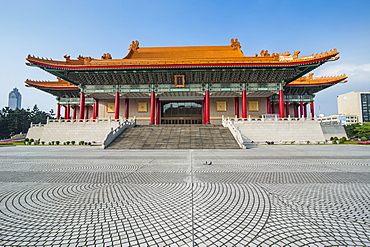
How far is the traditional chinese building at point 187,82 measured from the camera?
23953mm

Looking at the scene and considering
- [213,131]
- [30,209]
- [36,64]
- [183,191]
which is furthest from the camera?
[36,64]

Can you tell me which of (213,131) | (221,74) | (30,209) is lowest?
(30,209)

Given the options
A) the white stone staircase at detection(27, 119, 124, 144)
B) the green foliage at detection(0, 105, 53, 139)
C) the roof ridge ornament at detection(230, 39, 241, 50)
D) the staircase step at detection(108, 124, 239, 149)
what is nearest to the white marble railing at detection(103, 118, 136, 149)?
the staircase step at detection(108, 124, 239, 149)

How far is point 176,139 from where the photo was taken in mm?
17688

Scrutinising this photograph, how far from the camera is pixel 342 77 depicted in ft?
94.0

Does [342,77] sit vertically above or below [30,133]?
above

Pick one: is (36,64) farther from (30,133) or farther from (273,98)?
(273,98)

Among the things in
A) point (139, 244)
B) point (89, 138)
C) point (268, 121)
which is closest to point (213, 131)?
point (268, 121)

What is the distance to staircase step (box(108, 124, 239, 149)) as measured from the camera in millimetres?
15633

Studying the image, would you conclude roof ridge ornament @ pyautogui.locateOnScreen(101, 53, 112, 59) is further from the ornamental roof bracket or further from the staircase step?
the staircase step

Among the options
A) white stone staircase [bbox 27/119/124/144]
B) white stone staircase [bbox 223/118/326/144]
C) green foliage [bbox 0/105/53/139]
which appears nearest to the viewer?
white stone staircase [bbox 223/118/326/144]

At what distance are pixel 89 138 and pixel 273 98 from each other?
27.5 m

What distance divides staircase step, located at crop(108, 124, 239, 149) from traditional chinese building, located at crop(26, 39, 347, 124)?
6.05m

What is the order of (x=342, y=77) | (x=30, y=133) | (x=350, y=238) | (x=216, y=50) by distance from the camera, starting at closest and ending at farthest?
(x=350, y=238) → (x=30, y=133) → (x=342, y=77) → (x=216, y=50)
